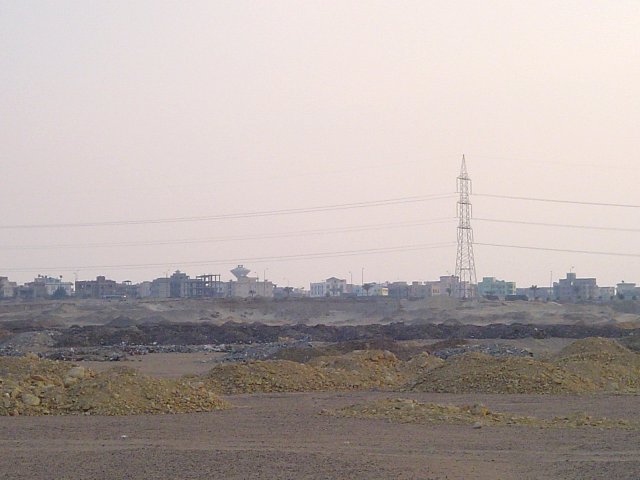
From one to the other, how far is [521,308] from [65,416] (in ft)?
280

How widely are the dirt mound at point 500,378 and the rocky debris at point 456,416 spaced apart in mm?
6578

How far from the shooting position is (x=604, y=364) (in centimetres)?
3475

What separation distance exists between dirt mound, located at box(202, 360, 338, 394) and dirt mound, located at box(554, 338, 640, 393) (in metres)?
8.96

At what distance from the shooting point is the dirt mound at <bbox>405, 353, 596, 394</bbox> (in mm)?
30781

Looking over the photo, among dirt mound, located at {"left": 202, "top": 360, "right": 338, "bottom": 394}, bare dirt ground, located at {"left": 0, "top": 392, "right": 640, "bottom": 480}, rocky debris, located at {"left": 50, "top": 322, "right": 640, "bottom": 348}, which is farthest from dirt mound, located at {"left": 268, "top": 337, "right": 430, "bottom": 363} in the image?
bare dirt ground, located at {"left": 0, "top": 392, "right": 640, "bottom": 480}

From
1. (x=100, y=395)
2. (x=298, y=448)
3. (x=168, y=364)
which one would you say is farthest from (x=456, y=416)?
(x=168, y=364)

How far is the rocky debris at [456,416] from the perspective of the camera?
2192cm

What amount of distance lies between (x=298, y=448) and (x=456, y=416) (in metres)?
5.89

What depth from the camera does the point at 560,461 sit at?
648 inches

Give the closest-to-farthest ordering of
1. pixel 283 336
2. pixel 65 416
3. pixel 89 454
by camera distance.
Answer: pixel 89 454 → pixel 65 416 → pixel 283 336

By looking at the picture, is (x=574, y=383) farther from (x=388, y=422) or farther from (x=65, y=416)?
(x=65, y=416)

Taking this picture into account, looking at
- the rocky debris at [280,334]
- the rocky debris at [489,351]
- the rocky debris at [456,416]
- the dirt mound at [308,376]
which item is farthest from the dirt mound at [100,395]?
the rocky debris at [280,334]

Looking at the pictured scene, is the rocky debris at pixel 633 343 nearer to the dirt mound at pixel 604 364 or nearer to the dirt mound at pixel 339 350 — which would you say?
the dirt mound at pixel 339 350

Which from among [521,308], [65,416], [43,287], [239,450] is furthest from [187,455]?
[43,287]
